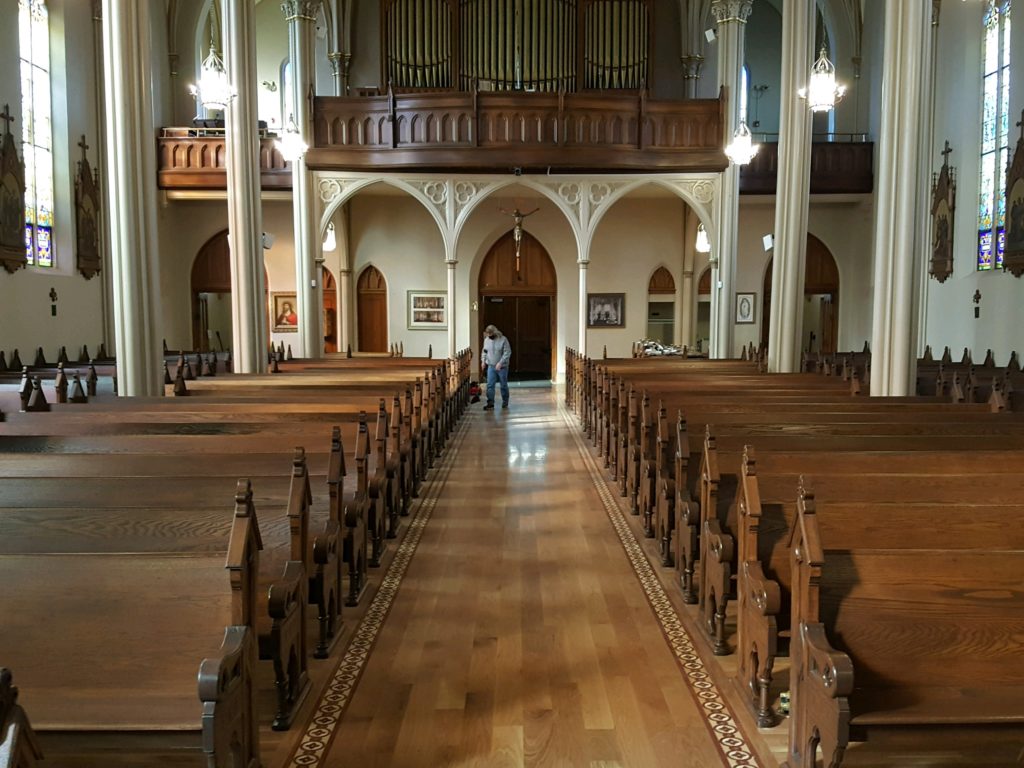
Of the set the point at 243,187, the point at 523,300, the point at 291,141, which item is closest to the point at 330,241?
the point at 291,141

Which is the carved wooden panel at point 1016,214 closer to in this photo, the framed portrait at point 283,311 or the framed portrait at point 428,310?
the framed portrait at point 428,310

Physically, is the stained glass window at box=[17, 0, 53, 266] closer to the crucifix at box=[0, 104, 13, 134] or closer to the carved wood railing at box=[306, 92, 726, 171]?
the crucifix at box=[0, 104, 13, 134]

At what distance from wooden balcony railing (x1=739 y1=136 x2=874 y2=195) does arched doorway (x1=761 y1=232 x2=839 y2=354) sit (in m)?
1.83

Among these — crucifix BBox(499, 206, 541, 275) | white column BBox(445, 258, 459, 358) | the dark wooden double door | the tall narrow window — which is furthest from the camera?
the dark wooden double door

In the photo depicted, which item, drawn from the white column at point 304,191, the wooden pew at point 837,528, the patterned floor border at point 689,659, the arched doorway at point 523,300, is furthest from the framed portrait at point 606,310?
the wooden pew at point 837,528

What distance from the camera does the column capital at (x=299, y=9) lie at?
14375mm

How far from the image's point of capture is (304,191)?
14828mm

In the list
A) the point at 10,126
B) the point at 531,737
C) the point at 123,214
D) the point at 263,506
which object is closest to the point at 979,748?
the point at 531,737

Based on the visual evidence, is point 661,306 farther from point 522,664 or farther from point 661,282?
point 522,664

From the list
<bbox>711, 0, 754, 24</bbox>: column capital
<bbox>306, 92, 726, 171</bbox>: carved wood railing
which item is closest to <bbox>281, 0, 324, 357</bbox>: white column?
<bbox>306, 92, 726, 171</bbox>: carved wood railing

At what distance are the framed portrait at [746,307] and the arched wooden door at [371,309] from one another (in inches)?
331

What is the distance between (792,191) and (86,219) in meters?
11.7

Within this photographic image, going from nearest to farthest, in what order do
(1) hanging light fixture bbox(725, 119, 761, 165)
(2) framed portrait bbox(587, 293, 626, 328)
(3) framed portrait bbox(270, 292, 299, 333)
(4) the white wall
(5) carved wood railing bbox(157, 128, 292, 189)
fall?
(1) hanging light fixture bbox(725, 119, 761, 165)
(4) the white wall
(5) carved wood railing bbox(157, 128, 292, 189)
(3) framed portrait bbox(270, 292, 299, 333)
(2) framed portrait bbox(587, 293, 626, 328)

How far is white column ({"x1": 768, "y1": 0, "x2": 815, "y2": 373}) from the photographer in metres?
11.0
